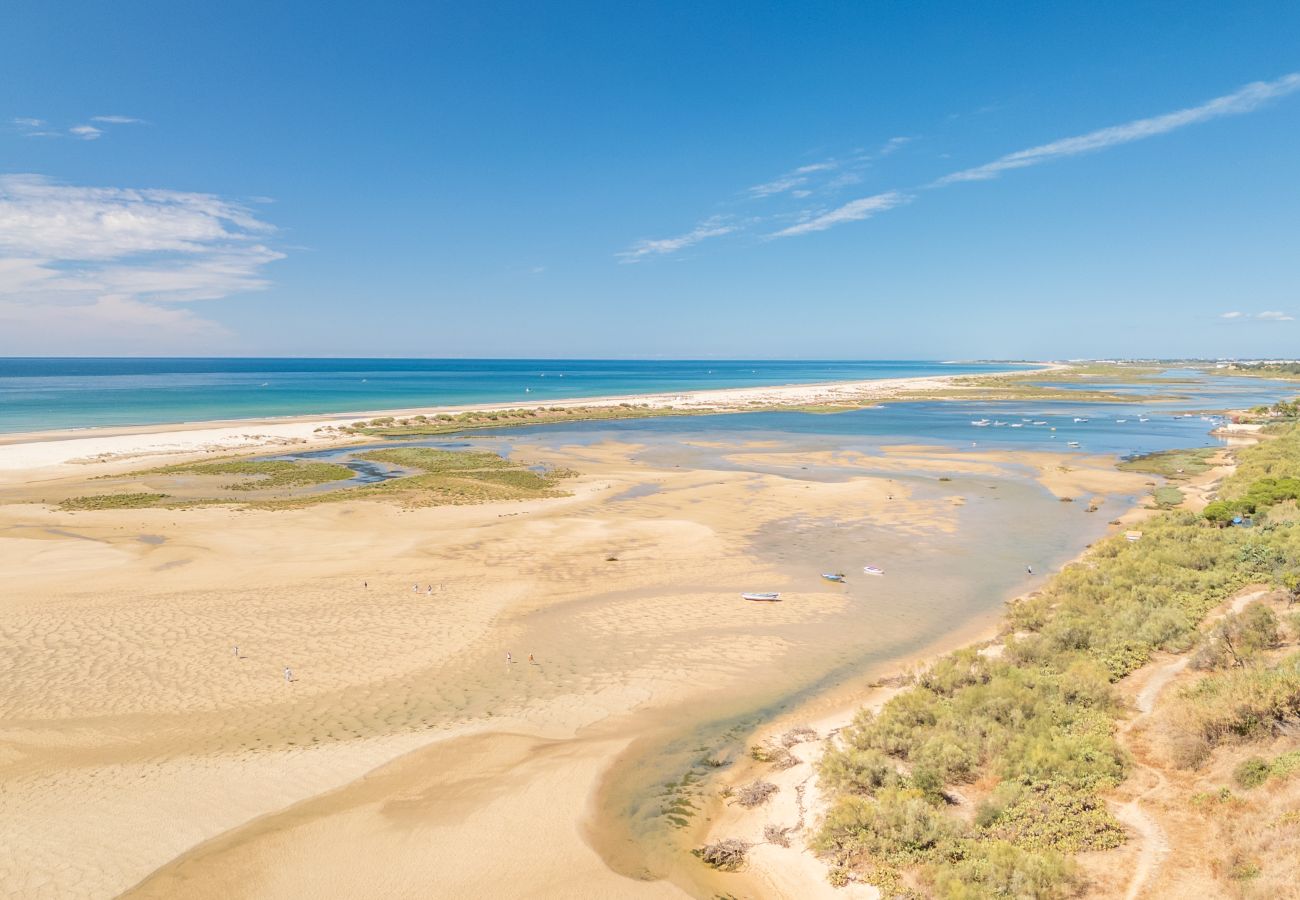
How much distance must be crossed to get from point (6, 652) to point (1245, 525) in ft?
148

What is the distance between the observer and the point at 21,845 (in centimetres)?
1188

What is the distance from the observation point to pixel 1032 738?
40.9 ft

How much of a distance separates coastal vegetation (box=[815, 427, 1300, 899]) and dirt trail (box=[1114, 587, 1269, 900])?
0.88 feet

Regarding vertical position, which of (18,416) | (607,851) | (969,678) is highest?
(18,416)

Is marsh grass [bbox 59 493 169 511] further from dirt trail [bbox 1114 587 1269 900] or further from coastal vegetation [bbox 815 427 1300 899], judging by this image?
dirt trail [bbox 1114 587 1269 900]

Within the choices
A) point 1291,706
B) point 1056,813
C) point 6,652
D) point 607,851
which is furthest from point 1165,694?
point 6,652

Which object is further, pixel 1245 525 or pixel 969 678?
pixel 1245 525

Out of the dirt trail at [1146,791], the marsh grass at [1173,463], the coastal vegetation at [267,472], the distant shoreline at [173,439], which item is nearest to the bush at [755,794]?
the dirt trail at [1146,791]

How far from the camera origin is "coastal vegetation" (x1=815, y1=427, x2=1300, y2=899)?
9.91 m

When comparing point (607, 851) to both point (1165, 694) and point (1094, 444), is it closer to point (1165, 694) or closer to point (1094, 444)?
point (1165, 694)

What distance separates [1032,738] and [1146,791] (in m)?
1.85

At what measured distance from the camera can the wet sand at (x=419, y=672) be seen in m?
11.8

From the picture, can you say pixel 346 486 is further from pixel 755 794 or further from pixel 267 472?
pixel 755 794

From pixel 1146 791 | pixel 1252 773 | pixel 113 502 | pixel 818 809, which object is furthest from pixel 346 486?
pixel 1252 773
